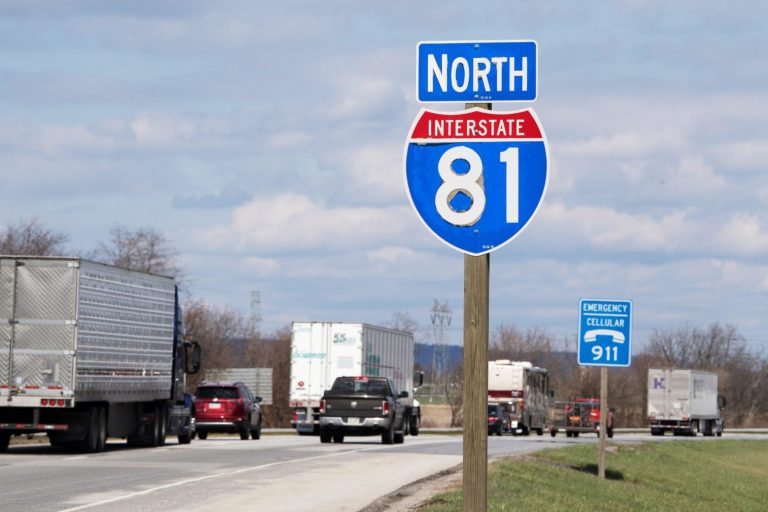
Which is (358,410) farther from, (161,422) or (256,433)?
(256,433)

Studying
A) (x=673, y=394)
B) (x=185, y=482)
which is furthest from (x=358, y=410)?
(x=673, y=394)

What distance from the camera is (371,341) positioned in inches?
1870

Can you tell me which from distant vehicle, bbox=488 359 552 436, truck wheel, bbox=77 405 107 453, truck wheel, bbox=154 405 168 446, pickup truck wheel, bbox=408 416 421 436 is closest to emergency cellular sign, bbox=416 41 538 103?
truck wheel, bbox=77 405 107 453

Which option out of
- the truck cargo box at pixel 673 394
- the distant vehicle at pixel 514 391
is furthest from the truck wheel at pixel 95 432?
the truck cargo box at pixel 673 394

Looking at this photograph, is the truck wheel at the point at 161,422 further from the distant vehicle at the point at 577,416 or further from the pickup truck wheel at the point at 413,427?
the distant vehicle at the point at 577,416

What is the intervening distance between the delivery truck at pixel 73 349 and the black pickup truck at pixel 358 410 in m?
6.30

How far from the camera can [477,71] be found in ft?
24.8

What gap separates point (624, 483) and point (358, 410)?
10.4m

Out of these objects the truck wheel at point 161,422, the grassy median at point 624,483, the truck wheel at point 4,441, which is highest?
the truck wheel at point 161,422

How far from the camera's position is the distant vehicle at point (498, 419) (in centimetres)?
5812

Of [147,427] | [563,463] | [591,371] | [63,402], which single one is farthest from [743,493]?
[591,371]

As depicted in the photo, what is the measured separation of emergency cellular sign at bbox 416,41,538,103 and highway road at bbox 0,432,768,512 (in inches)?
382

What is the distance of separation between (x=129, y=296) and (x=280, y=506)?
1420cm

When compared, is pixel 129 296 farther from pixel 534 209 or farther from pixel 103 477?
pixel 534 209
